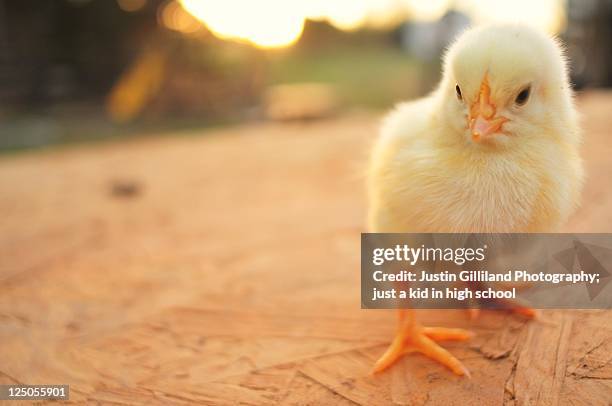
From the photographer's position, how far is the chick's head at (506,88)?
1537 mm

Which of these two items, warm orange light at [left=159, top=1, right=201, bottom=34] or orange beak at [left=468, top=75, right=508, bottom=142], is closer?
orange beak at [left=468, top=75, right=508, bottom=142]

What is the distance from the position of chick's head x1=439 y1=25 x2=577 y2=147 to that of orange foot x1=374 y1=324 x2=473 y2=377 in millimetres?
756

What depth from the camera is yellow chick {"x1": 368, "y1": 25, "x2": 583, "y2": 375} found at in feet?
5.10

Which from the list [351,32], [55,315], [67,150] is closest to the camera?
[55,315]

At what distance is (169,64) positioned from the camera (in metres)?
12.0

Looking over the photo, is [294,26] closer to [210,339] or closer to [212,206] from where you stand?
[212,206]

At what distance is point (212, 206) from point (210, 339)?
7.32ft

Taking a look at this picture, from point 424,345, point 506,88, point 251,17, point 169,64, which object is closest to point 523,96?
point 506,88

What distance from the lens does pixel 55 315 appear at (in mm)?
2449

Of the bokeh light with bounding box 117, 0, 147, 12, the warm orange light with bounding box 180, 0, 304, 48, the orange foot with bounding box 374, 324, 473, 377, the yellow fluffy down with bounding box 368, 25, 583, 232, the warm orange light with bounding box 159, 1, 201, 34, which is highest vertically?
the bokeh light with bounding box 117, 0, 147, 12

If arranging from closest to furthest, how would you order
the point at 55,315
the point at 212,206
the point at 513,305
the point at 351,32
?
the point at 513,305 → the point at 55,315 → the point at 212,206 → the point at 351,32

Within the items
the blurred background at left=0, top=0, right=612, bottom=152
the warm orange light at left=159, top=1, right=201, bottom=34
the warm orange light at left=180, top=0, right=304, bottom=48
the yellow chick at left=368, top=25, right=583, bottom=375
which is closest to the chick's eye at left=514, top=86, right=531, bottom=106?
the yellow chick at left=368, top=25, right=583, bottom=375

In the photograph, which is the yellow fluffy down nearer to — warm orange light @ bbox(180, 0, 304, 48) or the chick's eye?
the chick's eye

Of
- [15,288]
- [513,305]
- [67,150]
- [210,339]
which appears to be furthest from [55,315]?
[67,150]
